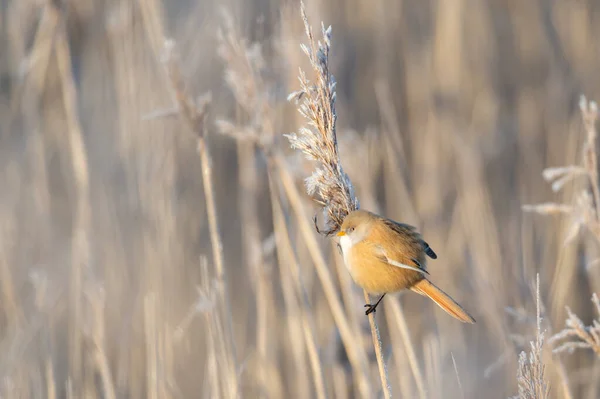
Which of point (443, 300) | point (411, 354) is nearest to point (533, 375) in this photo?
point (443, 300)

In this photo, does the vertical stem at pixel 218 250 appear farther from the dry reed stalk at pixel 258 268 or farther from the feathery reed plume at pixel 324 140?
the dry reed stalk at pixel 258 268

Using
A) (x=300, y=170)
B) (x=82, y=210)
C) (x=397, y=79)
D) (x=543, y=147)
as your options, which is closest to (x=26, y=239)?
(x=82, y=210)

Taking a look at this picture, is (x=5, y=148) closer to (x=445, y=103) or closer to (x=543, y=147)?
(x=445, y=103)

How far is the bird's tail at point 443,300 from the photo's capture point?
1.45 m

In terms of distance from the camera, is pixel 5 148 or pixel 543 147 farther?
pixel 543 147

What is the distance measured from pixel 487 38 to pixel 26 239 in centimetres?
261

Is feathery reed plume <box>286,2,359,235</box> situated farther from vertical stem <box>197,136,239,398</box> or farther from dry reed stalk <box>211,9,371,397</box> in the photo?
dry reed stalk <box>211,9,371,397</box>

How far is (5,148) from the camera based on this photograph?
317 centimetres

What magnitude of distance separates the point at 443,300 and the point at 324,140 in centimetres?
45

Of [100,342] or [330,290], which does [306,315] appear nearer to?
[330,290]

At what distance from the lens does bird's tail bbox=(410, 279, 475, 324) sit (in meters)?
1.45

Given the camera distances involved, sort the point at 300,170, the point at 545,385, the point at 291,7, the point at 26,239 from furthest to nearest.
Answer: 1. the point at 26,239
2. the point at 291,7
3. the point at 300,170
4. the point at 545,385

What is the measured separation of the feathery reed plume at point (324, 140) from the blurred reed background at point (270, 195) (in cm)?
35

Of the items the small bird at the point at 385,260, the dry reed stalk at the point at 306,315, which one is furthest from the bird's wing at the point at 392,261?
the dry reed stalk at the point at 306,315
